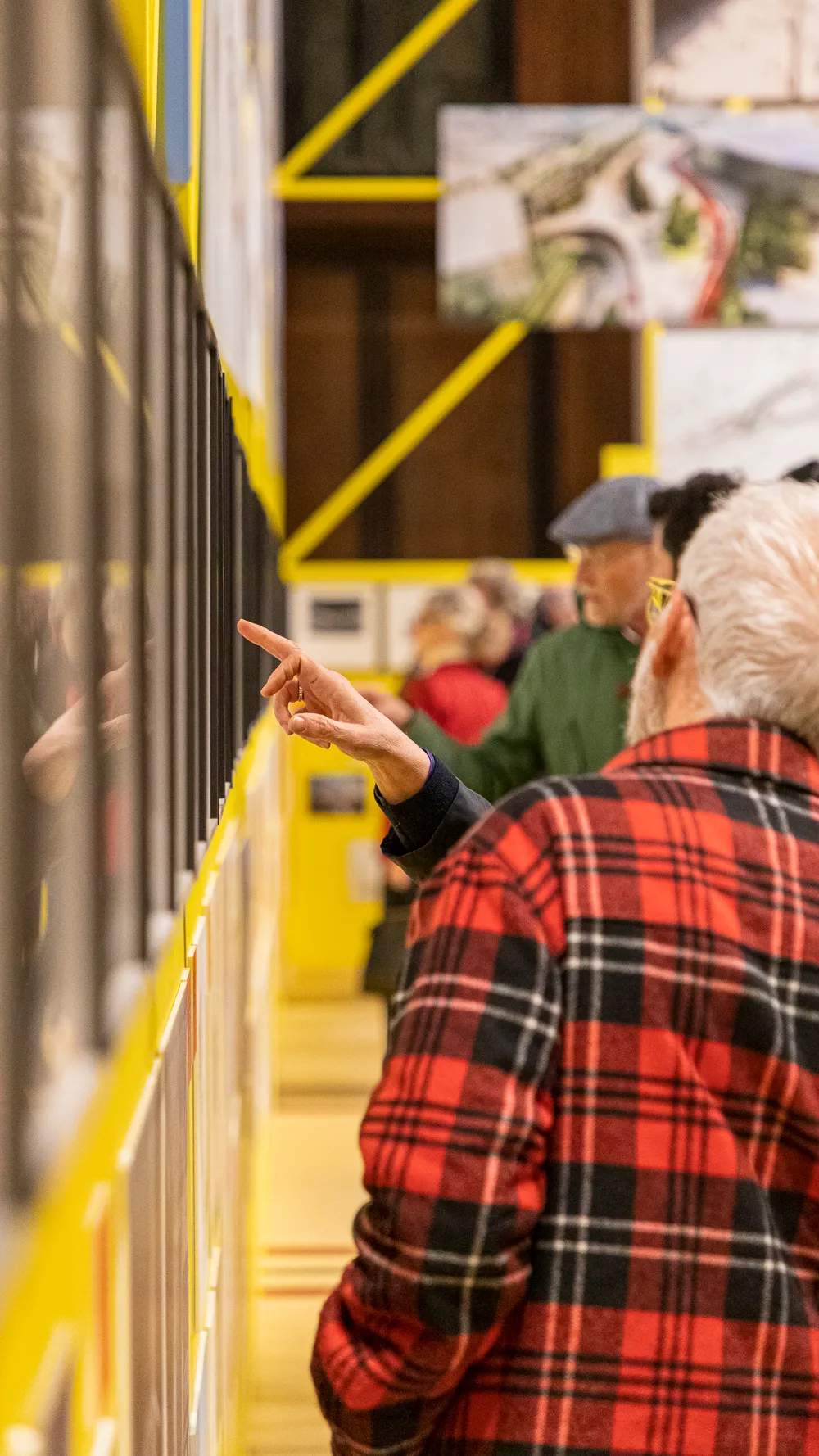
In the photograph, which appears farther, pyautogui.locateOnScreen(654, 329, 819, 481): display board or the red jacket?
pyautogui.locateOnScreen(654, 329, 819, 481): display board

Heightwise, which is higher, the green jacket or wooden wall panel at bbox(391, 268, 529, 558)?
wooden wall panel at bbox(391, 268, 529, 558)

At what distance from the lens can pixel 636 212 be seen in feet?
19.6

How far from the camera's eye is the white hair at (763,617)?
3.77 feet

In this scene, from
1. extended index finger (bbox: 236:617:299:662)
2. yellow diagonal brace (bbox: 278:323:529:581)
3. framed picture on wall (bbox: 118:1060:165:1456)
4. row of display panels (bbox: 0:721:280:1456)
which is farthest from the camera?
yellow diagonal brace (bbox: 278:323:529:581)

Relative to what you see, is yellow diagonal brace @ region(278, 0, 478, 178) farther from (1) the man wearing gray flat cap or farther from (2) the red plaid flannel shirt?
(2) the red plaid flannel shirt

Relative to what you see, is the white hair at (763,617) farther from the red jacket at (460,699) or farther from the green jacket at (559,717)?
the red jacket at (460,699)

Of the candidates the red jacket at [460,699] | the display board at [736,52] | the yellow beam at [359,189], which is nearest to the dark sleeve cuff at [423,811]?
the red jacket at [460,699]

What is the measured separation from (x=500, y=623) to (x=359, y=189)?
2.32 meters

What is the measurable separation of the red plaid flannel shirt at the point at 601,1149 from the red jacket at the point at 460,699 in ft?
11.7

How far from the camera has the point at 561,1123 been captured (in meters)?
1.04

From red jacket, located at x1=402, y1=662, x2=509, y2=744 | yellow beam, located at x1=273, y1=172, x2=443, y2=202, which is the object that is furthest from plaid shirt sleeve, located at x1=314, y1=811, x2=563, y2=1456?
yellow beam, located at x1=273, y1=172, x2=443, y2=202

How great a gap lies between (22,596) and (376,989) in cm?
413

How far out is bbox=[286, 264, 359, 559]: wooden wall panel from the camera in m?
7.00

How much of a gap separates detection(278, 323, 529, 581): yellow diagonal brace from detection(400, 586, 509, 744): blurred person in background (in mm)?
1395
